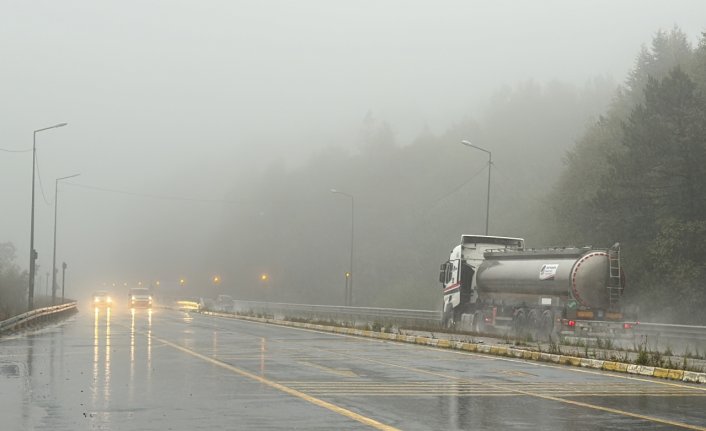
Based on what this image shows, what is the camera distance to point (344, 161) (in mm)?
155625

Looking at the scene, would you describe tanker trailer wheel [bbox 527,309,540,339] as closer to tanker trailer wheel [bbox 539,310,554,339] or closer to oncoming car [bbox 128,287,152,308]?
tanker trailer wheel [bbox 539,310,554,339]

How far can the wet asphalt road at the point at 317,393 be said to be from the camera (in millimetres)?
10906

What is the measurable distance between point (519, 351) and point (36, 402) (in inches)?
547

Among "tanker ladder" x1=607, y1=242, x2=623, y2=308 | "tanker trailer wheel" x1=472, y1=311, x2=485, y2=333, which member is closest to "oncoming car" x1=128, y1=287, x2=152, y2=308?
"tanker trailer wheel" x1=472, y1=311, x2=485, y2=333

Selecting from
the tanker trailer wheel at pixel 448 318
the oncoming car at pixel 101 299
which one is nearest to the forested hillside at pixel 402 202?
the oncoming car at pixel 101 299

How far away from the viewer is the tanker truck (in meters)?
31.0

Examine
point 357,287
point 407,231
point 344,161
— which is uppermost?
point 344,161

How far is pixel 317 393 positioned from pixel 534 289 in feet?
67.7

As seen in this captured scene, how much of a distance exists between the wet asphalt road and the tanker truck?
8945 millimetres

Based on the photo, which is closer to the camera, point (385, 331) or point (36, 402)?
point (36, 402)

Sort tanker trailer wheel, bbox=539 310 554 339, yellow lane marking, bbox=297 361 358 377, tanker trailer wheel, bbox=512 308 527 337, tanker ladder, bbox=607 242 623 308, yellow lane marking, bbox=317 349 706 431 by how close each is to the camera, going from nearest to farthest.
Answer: yellow lane marking, bbox=317 349 706 431 < yellow lane marking, bbox=297 361 358 377 < tanker ladder, bbox=607 242 623 308 < tanker trailer wheel, bbox=539 310 554 339 < tanker trailer wheel, bbox=512 308 527 337

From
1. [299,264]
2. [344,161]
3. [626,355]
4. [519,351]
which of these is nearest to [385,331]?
[519,351]

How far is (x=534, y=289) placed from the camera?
109 feet

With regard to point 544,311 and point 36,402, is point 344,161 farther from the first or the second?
point 36,402
